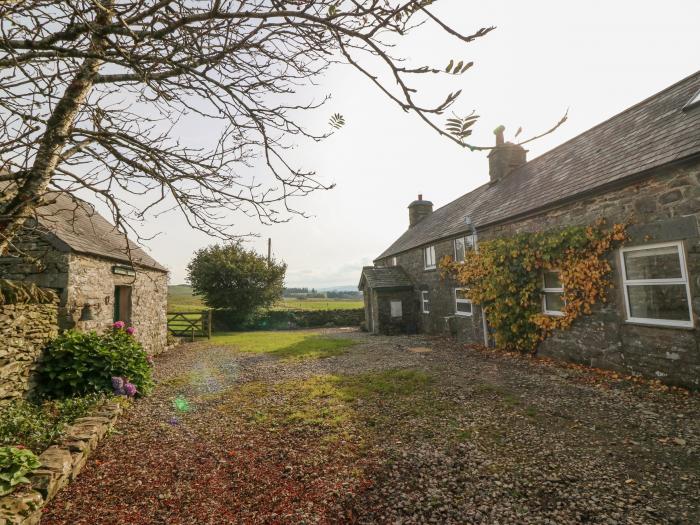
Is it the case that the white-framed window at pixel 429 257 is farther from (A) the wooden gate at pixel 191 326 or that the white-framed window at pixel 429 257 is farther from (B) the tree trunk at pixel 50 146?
(B) the tree trunk at pixel 50 146

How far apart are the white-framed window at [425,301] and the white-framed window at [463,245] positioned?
11.9 ft

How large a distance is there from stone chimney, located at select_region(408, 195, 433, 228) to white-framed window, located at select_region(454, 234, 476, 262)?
37.8ft

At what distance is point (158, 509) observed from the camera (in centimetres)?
325

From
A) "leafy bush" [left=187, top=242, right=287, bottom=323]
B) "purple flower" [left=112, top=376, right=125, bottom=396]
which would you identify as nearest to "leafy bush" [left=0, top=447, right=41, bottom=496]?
"purple flower" [left=112, top=376, right=125, bottom=396]

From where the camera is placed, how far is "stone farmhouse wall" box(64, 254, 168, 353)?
765cm

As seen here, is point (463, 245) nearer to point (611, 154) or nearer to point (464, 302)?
point (464, 302)

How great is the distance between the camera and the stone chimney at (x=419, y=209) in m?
25.2

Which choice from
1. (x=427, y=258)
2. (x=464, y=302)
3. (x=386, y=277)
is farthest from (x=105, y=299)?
(x=427, y=258)

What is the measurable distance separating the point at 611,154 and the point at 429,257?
A: 365 inches

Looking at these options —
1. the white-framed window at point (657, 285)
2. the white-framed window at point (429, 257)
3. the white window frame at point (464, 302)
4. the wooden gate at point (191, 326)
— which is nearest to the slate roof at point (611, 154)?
the white-framed window at point (657, 285)

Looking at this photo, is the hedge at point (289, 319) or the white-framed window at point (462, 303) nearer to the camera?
the white-framed window at point (462, 303)

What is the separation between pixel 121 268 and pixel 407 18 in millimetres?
11405

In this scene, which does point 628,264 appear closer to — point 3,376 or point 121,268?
point 3,376

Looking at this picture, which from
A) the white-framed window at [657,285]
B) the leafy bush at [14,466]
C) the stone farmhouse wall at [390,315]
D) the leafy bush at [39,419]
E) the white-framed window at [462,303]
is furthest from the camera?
the stone farmhouse wall at [390,315]
